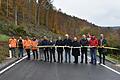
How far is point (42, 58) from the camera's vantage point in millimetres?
31531

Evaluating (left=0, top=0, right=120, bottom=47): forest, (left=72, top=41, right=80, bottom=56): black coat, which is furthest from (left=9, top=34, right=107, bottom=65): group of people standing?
(left=0, top=0, right=120, bottom=47): forest

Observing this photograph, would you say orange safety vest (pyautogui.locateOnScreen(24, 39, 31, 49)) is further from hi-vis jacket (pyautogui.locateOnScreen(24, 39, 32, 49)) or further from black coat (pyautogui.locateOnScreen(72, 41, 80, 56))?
black coat (pyautogui.locateOnScreen(72, 41, 80, 56))

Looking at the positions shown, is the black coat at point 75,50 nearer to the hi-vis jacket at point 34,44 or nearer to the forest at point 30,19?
the hi-vis jacket at point 34,44

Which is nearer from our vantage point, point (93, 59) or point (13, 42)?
point (93, 59)

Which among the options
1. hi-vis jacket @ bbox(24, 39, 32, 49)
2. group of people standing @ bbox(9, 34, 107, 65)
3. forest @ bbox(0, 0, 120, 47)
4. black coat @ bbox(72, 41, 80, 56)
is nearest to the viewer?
group of people standing @ bbox(9, 34, 107, 65)

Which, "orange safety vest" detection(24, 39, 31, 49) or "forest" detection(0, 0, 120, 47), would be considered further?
"forest" detection(0, 0, 120, 47)

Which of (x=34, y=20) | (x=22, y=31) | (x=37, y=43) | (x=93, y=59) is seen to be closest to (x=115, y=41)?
(x=37, y=43)

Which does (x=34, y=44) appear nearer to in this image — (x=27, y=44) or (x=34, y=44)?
(x=34, y=44)

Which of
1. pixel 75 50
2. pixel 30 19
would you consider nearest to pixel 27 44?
pixel 75 50

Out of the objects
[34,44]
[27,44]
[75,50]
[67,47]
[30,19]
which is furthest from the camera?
[30,19]

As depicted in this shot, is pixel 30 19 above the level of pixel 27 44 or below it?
above

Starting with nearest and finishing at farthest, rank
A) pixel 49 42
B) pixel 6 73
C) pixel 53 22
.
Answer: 1. pixel 6 73
2. pixel 49 42
3. pixel 53 22

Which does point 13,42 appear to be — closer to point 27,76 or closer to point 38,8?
point 27,76

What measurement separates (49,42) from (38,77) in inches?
482
